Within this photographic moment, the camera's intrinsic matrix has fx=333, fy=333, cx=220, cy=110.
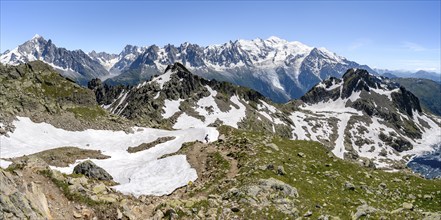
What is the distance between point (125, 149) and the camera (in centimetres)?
6066

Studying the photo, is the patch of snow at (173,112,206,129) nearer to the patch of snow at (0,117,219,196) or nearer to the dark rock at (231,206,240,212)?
the patch of snow at (0,117,219,196)

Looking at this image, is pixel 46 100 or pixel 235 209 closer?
pixel 235 209

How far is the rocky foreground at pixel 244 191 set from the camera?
22192 millimetres

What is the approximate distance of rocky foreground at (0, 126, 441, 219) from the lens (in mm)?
22192

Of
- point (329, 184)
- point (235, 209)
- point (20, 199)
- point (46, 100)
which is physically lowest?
point (329, 184)

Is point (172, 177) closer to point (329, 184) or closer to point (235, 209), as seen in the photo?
point (235, 209)

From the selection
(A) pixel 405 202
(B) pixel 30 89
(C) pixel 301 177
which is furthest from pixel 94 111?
(A) pixel 405 202

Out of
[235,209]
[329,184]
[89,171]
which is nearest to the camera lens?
[235,209]

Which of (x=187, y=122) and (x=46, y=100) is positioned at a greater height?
(x=46, y=100)

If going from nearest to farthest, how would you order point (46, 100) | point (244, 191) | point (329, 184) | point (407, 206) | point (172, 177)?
point (244, 191), point (407, 206), point (329, 184), point (172, 177), point (46, 100)

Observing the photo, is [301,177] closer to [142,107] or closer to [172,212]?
[172,212]

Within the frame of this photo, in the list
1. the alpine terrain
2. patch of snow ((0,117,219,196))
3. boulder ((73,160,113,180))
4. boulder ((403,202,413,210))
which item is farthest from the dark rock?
boulder ((73,160,113,180))

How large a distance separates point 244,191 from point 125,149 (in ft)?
123

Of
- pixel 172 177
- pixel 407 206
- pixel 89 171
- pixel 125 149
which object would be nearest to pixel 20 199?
pixel 89 171
